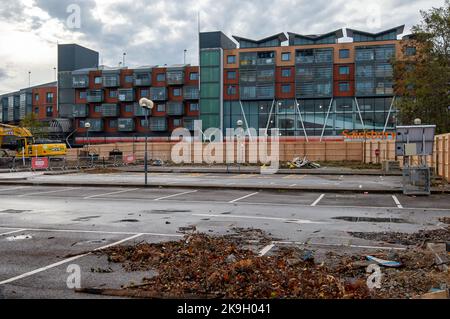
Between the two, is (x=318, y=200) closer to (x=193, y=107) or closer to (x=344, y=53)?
(x=344, y=53)

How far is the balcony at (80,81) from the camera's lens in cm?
9394

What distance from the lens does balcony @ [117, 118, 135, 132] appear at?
90438 millimetres

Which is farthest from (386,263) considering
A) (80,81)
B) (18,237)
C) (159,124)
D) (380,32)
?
(80,81)

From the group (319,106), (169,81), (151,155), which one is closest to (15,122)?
(169,81)

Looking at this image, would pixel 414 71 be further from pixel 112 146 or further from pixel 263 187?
pixel 112 146

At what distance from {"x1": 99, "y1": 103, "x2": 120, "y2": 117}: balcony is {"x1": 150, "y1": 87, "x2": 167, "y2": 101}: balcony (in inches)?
312

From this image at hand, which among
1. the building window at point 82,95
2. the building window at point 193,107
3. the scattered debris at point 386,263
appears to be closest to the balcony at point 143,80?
the building window at point 193,107

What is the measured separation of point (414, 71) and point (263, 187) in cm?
2559

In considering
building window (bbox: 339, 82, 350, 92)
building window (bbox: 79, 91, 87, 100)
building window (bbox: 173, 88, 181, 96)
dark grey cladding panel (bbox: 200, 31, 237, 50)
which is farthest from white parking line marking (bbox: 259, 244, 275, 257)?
building window (bbox: 79, 91, 87, 100)

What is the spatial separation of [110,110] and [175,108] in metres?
14.0

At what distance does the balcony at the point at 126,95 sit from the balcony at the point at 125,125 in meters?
4.03

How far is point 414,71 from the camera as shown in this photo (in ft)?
130

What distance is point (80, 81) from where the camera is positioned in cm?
9438

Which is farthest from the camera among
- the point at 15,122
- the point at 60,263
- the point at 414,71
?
the point at 15,122
